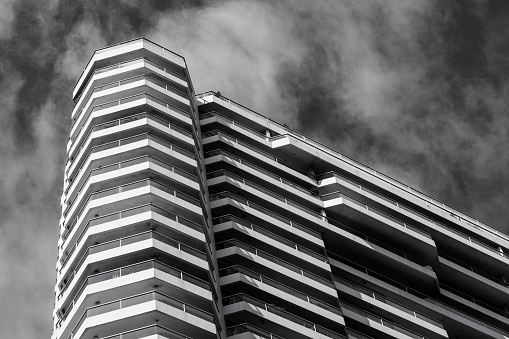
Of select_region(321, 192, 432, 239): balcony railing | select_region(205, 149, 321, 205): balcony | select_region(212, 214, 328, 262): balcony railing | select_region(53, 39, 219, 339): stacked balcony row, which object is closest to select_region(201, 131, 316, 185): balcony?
select_region(205, 149, 321, 205): balcony

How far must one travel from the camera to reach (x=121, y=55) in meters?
84.2

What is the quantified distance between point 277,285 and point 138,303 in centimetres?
1323

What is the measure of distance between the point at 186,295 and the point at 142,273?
10.1 feet

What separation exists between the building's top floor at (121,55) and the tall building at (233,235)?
0.16m

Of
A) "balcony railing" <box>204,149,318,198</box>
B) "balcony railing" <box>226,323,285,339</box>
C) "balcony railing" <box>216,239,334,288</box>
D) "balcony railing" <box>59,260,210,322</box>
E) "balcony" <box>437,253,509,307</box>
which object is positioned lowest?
"balcony railing" <box>226,323,285,339</box>

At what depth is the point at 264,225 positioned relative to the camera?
75.1m

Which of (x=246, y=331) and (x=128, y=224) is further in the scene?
(x=128, y=224)

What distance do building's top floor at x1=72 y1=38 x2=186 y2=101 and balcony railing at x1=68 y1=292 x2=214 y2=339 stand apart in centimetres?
2949

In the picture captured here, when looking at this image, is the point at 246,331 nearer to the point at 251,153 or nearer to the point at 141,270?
the point at 141,270

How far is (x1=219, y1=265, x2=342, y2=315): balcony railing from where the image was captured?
68.7m

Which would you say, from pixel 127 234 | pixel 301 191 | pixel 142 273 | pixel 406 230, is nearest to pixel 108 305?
pixel 142 273

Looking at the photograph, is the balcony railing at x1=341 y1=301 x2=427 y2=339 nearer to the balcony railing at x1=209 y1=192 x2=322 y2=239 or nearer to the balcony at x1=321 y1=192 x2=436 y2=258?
the balcony railing at x1=209 y1=192 x2=322 y2=239

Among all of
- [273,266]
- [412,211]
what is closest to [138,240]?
[273,266]

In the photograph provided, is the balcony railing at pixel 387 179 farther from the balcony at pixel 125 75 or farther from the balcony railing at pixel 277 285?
the balcony railing at pixel 277 285
